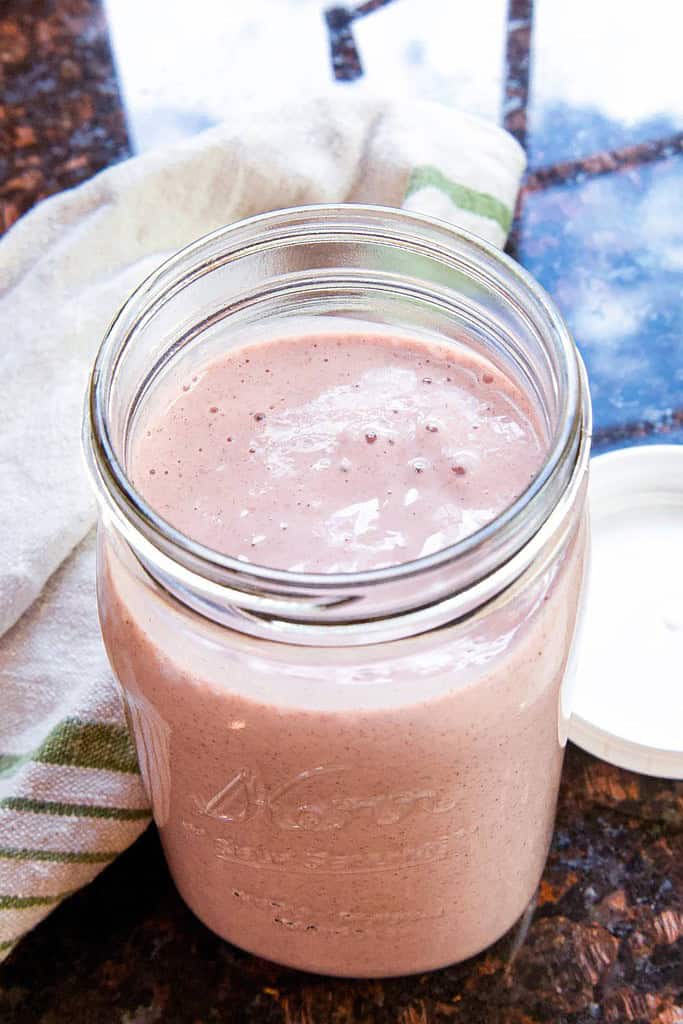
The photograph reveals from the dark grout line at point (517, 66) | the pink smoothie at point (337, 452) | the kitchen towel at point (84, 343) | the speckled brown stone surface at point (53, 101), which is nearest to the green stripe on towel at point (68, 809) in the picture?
the kitchen towel at point (84, 343)

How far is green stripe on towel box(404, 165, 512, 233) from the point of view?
1054 mm

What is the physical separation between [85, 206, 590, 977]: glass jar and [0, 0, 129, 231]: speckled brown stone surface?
560mm

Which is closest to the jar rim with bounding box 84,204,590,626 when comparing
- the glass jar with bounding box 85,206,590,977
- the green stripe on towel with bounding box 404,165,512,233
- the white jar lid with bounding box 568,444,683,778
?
the glass jar with bounding box 85,206,590,977

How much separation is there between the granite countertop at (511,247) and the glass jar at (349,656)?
0.03 meters

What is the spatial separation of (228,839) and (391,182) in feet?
1.90

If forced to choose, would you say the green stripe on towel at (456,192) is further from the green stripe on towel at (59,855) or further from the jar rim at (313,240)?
the green stripe on towel at (59,855)

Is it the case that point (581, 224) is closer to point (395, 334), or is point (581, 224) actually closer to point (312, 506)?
point (395, 334)

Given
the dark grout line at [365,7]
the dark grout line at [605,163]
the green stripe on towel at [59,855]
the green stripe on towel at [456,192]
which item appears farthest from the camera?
the dark grout line at [365,7]

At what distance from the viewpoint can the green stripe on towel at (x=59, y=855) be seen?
0.80 metres

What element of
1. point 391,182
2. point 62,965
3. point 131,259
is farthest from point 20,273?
point 62,965

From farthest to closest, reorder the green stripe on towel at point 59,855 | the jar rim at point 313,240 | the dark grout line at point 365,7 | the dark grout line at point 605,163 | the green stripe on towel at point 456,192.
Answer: the dark grout line at point 365,7
the dark grout line at point 605,163
the green stripe on towel at point 456,192
the green stripe on towel at point 59,855
the jar rim at point 313,240

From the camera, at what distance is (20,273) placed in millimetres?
1077

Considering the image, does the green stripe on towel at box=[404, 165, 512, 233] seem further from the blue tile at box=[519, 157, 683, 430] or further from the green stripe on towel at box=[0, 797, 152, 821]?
the green stripe on towel at box=[0, 797, 152, 821]

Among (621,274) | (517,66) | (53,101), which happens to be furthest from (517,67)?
(53,101)
